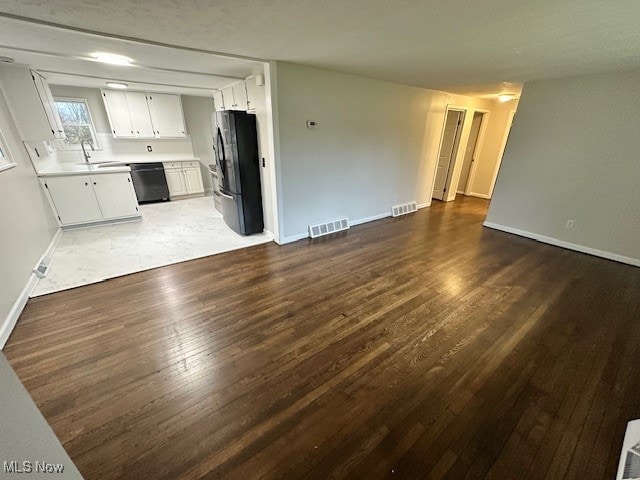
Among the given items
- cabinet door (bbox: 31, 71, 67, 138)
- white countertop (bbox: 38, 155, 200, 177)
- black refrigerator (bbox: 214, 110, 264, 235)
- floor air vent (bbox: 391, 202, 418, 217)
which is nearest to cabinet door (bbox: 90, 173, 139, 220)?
white countertop (bbox: 38, 155, 200, 177)

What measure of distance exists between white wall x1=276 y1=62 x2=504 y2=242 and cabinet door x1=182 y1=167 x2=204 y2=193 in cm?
355

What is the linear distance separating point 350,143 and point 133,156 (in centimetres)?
488

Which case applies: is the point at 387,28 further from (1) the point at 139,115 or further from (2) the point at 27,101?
(1) the point at 139,115

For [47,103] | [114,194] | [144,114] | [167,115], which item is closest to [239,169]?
→ [114,194]

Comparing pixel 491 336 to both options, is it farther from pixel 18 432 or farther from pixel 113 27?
pixel 113 27

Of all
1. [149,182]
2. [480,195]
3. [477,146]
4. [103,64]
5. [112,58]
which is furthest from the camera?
[480,195]

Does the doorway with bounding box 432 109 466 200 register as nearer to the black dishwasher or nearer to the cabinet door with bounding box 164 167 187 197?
the cabinet door with bounding box 164 167 187 197

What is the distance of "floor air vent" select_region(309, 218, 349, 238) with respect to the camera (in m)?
4.15

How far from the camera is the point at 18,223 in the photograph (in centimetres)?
275

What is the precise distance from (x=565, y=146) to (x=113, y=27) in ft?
18.1

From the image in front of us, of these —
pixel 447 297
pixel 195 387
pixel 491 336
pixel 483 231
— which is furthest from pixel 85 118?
pixel 483 231

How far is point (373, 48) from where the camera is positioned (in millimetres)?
2502

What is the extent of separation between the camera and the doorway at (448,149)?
19.2ft

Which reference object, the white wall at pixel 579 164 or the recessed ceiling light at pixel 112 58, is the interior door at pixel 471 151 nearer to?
the white wall at pixel 579 164
